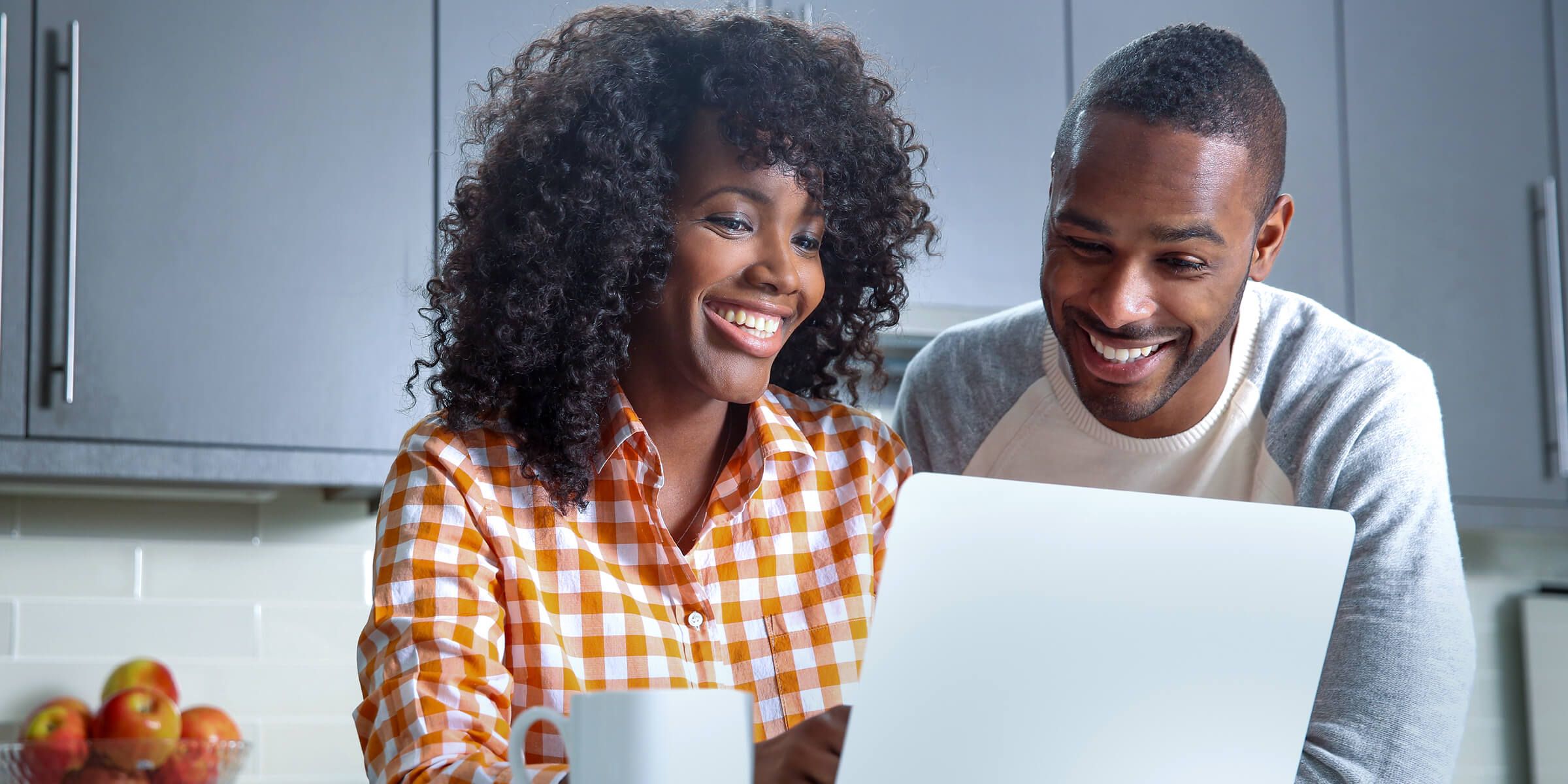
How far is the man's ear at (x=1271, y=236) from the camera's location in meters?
1.33

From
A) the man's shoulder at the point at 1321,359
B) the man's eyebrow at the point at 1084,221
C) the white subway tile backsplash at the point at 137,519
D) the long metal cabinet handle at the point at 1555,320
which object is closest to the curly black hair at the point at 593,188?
the man's eyebrow at the point at 1084,221

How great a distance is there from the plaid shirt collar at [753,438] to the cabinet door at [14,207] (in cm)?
99

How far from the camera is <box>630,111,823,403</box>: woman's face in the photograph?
1.14 meters

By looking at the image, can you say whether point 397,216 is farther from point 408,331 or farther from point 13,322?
point 13,322

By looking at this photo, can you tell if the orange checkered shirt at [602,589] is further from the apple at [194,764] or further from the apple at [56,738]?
the apple at [56,738]

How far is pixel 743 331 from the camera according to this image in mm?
1142

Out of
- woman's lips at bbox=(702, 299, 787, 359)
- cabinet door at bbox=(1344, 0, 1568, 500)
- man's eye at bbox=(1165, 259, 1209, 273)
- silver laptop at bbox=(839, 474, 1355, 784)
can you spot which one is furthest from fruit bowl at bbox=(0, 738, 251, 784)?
cabinet door at bbox=(1344, 0, 1568, 500)

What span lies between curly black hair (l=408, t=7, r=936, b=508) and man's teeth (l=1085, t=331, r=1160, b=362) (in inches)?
9.2

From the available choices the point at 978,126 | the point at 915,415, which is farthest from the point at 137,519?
the point at 978,126

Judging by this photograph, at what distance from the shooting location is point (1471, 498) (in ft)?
8.19

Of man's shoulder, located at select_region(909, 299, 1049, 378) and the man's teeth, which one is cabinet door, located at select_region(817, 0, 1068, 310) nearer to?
man's shoulder, located at select_region(909, 299, 1049, 378)

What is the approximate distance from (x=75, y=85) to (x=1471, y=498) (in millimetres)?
2157

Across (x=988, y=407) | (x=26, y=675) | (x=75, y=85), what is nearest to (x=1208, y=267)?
(x=988, y=407)

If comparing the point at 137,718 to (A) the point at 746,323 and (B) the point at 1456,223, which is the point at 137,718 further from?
(B) the point at 1456,223
